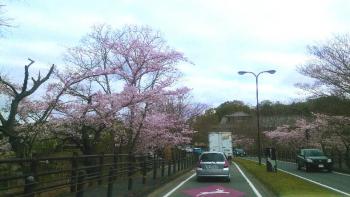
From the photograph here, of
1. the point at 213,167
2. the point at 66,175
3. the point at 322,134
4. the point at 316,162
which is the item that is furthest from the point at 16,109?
the point at 322,134

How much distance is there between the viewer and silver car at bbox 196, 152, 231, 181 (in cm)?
2678

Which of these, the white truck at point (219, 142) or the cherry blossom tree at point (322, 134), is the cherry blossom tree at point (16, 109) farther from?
the white truck at point (219, 142)

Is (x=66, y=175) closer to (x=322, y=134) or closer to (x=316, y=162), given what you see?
(x=316, y=162)

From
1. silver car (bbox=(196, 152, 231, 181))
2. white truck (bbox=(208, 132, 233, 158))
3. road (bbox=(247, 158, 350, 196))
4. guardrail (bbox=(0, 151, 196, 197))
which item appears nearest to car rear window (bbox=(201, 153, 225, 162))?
silver car (bbox=(196, 152, 231, 181))

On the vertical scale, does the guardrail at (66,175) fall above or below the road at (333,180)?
above

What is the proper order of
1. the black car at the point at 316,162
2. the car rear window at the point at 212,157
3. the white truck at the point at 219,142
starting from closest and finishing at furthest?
the car rear window at the point at 212,157 < the black car at the point at 316,162 < the white truck at the point at 219,142

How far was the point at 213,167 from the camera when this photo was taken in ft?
88.4

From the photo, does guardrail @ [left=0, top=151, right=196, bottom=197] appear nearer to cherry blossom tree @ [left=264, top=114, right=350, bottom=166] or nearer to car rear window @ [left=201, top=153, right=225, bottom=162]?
car rear window @ [left=201, top=153, right=225, bottom=162]

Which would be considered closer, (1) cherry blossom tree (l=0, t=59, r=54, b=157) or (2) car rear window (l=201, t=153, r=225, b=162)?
(1) cherry blossom tree (l=0, t=59, r=54, b=157)

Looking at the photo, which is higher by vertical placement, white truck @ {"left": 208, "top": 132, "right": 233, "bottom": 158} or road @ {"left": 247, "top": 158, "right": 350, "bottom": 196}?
white truck @ {"left": 208, "top": 132, "right": 233, "bottom": 158}

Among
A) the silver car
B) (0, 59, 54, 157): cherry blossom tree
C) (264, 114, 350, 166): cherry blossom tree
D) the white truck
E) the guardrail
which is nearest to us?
the guardrail

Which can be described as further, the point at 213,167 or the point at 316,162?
the point at 316,162

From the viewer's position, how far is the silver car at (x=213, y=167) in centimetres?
2678

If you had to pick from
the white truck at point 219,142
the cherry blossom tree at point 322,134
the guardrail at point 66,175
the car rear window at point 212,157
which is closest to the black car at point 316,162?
the cherry blossom tree at point 322,134
